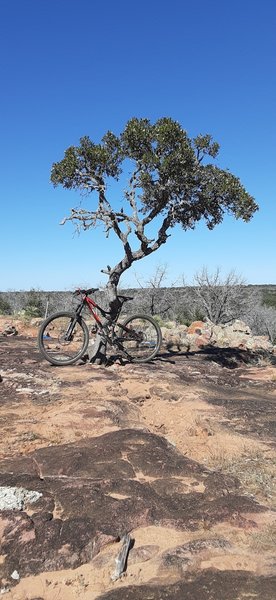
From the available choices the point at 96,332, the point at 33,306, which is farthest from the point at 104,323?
the point at 33,306

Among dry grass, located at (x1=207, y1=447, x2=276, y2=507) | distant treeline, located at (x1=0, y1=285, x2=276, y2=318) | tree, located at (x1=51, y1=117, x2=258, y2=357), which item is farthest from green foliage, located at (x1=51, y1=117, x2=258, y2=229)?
distant treeline, located at (x1=0, y1=285, x2=276, y2=318)

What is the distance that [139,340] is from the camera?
9.54 meters

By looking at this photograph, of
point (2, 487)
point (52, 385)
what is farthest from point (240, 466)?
point (52, 385)

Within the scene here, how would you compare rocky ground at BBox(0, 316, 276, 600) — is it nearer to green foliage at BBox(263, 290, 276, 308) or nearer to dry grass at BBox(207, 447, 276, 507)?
dry grass at BBox(207, 447, 276, 507)

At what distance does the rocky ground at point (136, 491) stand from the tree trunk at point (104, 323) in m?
1.64

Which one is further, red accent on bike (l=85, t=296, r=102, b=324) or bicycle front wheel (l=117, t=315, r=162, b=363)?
bicycle front wheel (l=117, t=315, r=162, b=363)

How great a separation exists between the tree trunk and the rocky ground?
164 centimetres

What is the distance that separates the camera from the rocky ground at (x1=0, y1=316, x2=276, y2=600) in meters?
2.84

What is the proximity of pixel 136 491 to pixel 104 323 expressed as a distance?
18.1 ft

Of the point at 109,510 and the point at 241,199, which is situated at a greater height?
the point at 241,199

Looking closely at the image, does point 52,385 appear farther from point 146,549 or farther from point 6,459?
A: point 146,549

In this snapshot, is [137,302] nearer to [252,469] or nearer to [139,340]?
[139,340]

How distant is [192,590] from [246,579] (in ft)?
1.19

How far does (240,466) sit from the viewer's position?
460cm
